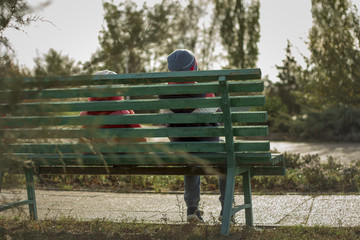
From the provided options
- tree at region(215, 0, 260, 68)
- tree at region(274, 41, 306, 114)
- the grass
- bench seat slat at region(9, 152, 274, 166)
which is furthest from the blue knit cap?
tree at region(215, 0, 260, 68)

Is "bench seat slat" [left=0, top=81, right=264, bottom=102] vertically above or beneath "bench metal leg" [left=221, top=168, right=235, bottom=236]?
above

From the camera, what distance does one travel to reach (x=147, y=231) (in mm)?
3848

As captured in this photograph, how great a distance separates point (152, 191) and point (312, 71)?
1499cm

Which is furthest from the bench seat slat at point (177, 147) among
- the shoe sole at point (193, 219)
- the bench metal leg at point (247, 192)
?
the shoe sole at point (193, 219)

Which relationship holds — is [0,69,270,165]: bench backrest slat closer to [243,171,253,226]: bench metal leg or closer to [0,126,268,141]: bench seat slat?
[0,126,268,141]: bench seat slat

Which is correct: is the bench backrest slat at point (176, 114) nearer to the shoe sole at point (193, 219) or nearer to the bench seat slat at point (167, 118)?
the bench seat slat at point (167, 118)

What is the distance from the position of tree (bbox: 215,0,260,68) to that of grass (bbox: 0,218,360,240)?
2940 centimetres

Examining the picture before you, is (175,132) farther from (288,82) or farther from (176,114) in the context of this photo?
(288,82)

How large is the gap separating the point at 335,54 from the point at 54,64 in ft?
54.4

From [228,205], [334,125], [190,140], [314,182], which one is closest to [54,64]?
[228,205]

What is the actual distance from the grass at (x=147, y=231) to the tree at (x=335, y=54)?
581 inches

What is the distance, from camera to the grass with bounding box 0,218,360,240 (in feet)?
11.8

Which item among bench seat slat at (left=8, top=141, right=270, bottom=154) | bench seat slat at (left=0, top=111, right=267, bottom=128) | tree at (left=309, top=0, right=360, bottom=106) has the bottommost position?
bench seat slat at (left=8, top=141, right=270, bottom=154)

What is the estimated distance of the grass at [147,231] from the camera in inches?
142
